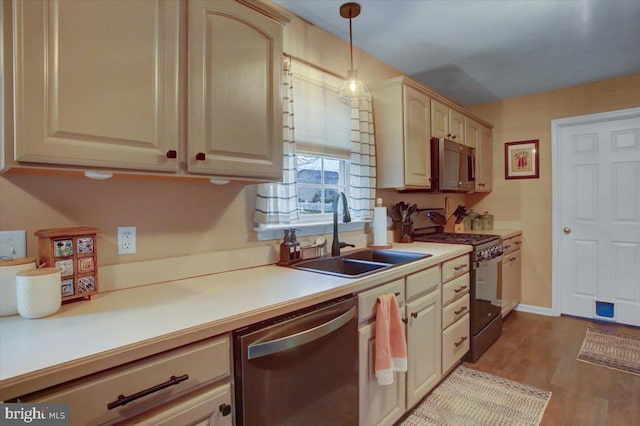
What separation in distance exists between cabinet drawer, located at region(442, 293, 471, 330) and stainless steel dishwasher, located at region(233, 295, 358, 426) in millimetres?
984

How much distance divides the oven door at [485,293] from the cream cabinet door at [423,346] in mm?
605

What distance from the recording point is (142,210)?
147cm

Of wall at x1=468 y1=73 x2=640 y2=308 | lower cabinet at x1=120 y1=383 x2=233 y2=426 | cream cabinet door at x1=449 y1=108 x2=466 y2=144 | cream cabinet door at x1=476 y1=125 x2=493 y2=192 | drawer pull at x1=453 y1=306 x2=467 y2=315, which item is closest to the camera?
lower cabinet at x1=120 y1=383 x2=233 y2=426

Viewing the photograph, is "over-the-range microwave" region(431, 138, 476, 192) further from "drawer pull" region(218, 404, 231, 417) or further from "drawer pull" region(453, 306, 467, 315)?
"drawer pull" region(218, 404, 231, 417)

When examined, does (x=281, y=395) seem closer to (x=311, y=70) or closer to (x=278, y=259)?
(x=278, y=259)

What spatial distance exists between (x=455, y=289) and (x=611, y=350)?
166 cm

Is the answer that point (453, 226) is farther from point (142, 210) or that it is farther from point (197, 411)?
point (197, 411)

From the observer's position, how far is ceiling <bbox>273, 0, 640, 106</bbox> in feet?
6.95

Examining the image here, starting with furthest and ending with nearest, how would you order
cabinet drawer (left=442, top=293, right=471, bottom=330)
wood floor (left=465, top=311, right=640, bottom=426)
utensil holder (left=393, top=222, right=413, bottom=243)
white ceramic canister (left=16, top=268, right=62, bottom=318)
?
1. utensil holder (left=393, top=222, right=413, bottom=243)
2. cabinet drawer (left=442, top=293, right=471, bottom=330)
3. wood floor (left=465, top=311, right=640, bottom=426)
4. white ceramic canister (left=16, top=268, right=62, bottom=318)

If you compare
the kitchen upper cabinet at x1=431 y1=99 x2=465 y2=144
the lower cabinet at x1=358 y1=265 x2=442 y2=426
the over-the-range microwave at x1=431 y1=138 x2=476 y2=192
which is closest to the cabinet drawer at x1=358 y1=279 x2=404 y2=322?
the lower cabinet at x1=358 y1=265 x2=442 y2=426

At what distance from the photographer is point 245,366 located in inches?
41.8

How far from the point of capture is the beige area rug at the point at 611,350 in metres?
2.57

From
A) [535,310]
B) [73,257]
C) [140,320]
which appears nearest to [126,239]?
[73,257]

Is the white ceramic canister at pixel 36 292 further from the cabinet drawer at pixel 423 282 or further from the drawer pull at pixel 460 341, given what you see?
the drawer pull at pixel 460 341
